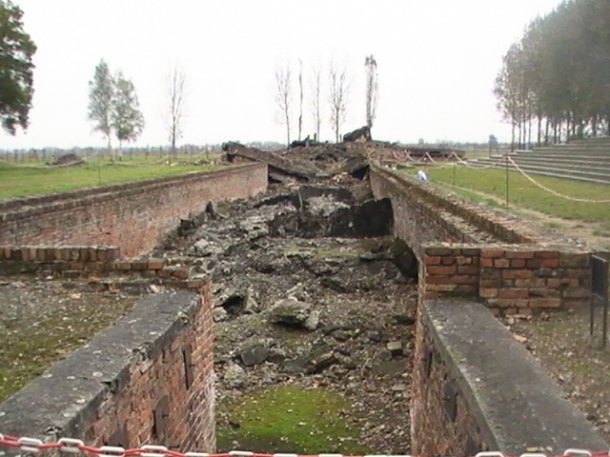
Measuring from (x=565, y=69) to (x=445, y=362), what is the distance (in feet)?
109

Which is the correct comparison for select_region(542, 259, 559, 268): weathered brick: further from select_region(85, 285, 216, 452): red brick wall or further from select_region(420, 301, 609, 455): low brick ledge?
select_region(85, 285, 216, 452): red brick wall

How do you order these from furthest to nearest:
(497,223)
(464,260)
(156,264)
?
(497,223)
(156,264)
(464,260)

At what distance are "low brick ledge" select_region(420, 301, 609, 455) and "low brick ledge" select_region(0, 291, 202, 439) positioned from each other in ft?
6.45

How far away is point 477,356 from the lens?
3.79m

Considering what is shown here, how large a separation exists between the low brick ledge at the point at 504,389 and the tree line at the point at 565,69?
26631 mm

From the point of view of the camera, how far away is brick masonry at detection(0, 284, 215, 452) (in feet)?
10.1

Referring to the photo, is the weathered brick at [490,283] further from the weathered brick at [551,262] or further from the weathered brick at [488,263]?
the weathered brick at [551,262]

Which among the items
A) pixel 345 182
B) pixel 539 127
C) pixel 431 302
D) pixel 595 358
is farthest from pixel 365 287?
pixel 539 127

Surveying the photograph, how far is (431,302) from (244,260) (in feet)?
32.5

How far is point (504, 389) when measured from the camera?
328 cm

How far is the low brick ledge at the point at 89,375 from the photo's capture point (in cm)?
294

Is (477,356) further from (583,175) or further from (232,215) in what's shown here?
(232,215)

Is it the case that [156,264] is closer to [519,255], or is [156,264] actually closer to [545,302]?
[519,255]

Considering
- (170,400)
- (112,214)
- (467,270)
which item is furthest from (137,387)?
(112,214)
